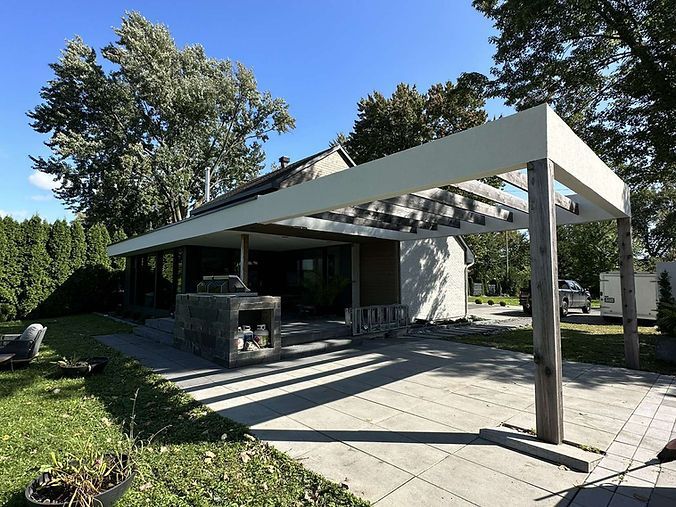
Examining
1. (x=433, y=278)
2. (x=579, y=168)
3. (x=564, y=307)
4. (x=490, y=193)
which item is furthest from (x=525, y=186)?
(x=564, y=307)

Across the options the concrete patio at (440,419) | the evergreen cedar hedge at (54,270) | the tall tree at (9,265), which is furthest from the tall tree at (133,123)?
the concrete patio at (440,419)

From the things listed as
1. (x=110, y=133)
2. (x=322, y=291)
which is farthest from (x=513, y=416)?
(x=110, y=133)

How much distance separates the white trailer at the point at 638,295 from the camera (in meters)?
13.1

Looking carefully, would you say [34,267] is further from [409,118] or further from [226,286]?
[409,118]

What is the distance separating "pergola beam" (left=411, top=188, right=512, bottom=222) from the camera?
614 centimetres

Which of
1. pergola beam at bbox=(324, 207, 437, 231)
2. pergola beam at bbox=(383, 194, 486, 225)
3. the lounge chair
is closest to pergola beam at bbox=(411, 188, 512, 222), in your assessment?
pergola beam at bbox=(383, 194, 486, 225)

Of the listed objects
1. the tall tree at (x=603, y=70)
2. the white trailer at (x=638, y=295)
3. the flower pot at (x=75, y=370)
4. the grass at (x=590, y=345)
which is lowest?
the grass at (x=590, y=345)

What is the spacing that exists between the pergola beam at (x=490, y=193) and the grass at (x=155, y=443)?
13.2ft

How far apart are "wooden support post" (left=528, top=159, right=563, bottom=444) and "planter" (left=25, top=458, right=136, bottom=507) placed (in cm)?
348

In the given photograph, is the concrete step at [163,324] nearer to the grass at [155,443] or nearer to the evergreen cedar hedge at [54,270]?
the grass at [155,443]

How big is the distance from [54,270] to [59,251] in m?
0.84

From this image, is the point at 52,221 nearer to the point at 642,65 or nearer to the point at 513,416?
the point at 513,416

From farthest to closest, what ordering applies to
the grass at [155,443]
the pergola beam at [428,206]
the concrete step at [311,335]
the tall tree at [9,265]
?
the tall tree at [9,265] < the concrete step at [311,335] < the pergola beam at [428,206] < the grass at [155,443]

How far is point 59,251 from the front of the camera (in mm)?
15117
